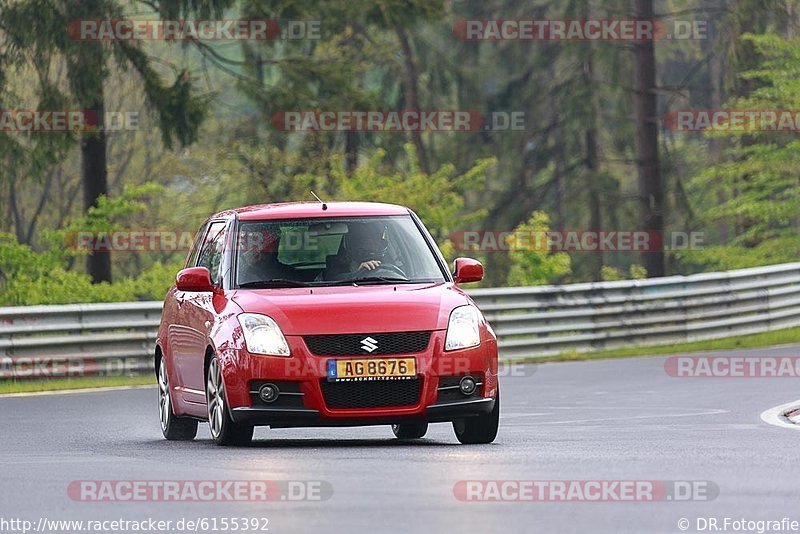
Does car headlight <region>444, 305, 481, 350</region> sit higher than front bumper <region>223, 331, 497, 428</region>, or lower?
higher

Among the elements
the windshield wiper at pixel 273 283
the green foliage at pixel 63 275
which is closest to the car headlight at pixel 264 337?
the windshield wiper at pixel 273 283

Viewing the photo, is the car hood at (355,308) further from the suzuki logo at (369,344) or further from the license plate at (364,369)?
the license plate at (364,369)

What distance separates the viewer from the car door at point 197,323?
1355cm

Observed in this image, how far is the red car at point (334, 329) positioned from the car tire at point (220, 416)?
0.03 ft

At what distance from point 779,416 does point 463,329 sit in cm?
411

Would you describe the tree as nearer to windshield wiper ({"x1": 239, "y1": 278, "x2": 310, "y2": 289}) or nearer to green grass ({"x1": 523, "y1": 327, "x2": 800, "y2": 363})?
green grass ({"x1": 523, "y1": 327, "x2": 800, "y2": 363})

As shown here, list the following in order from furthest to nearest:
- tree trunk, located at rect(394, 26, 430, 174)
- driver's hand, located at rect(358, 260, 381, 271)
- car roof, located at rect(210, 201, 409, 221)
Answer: tree trunk, located at rect(394, 26, 430, 174) < car roof, located at rect(210, 201, 409, 221) < driver's hand, located at rect(358, 260, 381, 271)

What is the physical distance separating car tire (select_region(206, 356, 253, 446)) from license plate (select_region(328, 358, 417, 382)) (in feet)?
2.53

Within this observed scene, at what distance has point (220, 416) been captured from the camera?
1301 centimetres

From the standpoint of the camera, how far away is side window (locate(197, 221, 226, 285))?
45.8 ft

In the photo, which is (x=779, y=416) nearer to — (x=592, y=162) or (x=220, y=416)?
(x=220, y=416)

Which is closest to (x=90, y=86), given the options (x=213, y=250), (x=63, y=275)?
(x=63, y=275)

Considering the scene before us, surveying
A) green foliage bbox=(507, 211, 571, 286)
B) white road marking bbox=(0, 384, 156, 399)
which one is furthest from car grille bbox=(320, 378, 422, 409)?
green foliage bbox=(507, 211, 571, 286)

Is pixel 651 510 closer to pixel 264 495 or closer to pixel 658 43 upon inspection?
pixel 264 495
